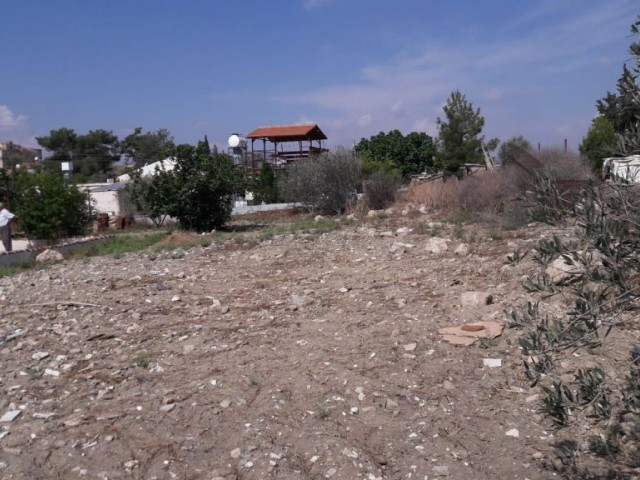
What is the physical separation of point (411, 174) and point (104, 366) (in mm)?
31328

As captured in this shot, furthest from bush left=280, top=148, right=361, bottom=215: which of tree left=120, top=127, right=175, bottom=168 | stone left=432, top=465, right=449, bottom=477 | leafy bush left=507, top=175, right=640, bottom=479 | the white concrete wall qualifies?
tree left=120, top=127, right=175, bottom=168

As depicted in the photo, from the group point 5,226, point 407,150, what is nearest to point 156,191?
point 5,226

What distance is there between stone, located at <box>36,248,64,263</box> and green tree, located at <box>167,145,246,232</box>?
461 centimetres

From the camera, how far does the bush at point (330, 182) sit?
22281mm

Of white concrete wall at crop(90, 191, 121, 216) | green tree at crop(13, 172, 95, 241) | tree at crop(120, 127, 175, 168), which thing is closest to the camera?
green tree at crop(13, 172, 95, 241)

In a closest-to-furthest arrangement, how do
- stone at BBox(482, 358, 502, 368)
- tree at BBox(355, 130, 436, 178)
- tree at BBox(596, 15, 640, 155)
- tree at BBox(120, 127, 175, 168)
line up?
tree at BBox(596, 15, 640, 155), stone at BBox(482, 358, 502, 368), tree at BBox(355, 130, 436, 178), tree at BBox(120, 127, 175, 168)

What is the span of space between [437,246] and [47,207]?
10140 mm

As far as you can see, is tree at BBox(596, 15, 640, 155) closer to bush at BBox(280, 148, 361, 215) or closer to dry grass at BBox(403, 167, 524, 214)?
dry grass at BBox(403, 167, 524, 214)

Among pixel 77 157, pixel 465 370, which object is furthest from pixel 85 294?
pixel 77 157

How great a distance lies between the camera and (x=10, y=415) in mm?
4820

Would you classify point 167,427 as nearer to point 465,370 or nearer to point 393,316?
point 465,370

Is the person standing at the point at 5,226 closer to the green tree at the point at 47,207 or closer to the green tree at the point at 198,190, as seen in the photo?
the green tree at the point at 47,207

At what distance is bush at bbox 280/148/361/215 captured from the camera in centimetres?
2228

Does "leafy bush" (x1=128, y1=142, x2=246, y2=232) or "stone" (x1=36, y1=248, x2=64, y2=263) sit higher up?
"leafy bush" (x1=128, y1=142, x2=246, y2=232)
